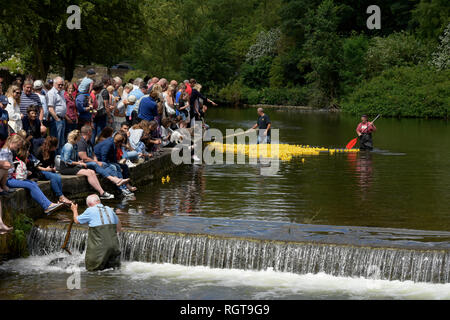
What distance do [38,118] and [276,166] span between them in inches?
338

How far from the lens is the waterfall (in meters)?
11.9

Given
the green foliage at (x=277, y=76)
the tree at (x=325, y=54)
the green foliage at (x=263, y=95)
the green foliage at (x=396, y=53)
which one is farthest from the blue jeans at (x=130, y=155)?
the green foliage at (x=277, y=76)

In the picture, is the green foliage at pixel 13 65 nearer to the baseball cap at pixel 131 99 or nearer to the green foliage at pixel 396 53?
the green foliage at pixel 396 53

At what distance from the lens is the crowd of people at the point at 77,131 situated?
544 inches

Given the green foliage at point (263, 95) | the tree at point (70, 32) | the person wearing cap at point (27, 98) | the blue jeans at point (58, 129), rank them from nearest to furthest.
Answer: the person wearing cap at point (27, 98) < the blue jeans at point (58, 129) < the tree at point (70, 32) < the green foliage at point (263, 95)

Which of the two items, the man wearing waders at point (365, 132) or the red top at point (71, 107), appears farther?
the man wearing waders at point (365, 132)

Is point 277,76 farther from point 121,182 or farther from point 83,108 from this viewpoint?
point 121,182

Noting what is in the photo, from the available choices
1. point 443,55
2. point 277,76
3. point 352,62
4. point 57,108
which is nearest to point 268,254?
point 57,108

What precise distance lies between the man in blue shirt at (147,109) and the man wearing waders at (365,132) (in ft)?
29.8

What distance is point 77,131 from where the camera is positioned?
1512cm

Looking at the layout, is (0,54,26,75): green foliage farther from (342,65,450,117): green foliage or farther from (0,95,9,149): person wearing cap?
(0,95,9,149): person wearing cap

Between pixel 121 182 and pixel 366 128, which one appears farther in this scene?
pixel 366 128

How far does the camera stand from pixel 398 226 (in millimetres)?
13703

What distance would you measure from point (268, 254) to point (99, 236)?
2664mm
